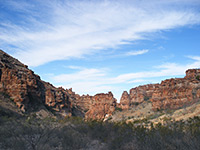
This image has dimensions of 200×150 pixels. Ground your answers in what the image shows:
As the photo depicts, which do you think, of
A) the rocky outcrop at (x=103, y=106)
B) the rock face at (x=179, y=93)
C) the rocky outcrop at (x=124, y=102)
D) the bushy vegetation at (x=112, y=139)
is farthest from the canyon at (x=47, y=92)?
the rocky outcrop at (x=124, y=102)

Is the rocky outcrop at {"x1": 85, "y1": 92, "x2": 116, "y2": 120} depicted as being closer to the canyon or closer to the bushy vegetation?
the canyon

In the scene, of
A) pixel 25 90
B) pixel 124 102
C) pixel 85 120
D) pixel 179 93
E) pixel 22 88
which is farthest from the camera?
pixel 124 102

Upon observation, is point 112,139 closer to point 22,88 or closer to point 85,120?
point 85,120

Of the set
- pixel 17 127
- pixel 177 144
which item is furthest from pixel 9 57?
pixel 177 144

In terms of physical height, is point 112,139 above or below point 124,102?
below

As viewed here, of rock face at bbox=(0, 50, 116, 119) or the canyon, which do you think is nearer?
rock face at bbox=(0, 50, 116, 119)

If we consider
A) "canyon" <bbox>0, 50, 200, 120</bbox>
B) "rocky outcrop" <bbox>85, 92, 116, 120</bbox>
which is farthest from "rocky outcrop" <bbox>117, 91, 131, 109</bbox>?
"canyon" <bbox>0, 50, 200, 120</bbox>

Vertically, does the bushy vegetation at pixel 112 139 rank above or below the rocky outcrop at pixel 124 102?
below

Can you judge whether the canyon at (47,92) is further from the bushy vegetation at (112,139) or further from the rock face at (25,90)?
the bushy vegetation at (112,139)

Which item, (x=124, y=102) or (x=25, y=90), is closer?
(x=25, y=90)

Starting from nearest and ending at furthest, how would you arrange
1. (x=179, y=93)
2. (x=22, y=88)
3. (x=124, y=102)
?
(x=22, y=88) < (x=179, y=93) < (x=124, y=102)

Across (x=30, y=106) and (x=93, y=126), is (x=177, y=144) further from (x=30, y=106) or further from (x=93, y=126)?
(x=30, y=106)

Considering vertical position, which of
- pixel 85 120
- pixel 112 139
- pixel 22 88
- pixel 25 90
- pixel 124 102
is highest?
pixel 22 88

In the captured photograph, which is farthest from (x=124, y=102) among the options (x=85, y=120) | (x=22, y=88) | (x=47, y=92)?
(x=85, y=120)
